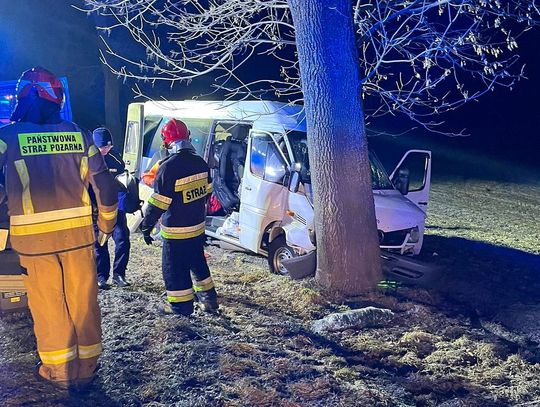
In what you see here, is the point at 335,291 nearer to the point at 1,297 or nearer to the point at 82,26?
the point at 1,297

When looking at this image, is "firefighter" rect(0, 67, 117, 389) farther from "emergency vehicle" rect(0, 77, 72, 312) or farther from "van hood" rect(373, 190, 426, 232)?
"van hood" rect(373, 190, 426, 232)

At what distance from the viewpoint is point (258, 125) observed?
7.82 meters

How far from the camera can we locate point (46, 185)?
3.85 meters

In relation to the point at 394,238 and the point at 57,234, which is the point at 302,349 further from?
the point at 394,238

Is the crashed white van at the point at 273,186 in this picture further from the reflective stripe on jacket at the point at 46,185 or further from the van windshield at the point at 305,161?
the reflective stripe on jacket at the point at 46,185

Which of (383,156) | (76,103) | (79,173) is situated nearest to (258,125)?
(79,173)

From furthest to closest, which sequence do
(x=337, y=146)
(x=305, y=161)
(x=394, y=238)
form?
1. (x=305, y=161)
2. (x=394, y=238)
3. (x=337, y=146)

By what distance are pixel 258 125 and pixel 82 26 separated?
59.6 ft

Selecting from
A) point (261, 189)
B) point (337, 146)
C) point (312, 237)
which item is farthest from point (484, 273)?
point (261, 189)

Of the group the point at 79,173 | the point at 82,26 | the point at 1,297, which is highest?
the point at 82,26

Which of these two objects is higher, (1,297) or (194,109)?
(194,109)

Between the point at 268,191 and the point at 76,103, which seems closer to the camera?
the point at 268,191

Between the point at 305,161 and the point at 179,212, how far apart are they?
8.34 ft

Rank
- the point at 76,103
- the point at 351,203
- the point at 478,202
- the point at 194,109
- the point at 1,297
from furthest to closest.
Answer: the point at 76,103 → the point at 478,202 → the point at 194,109 → the point at 351,203 → the point at 1,297
